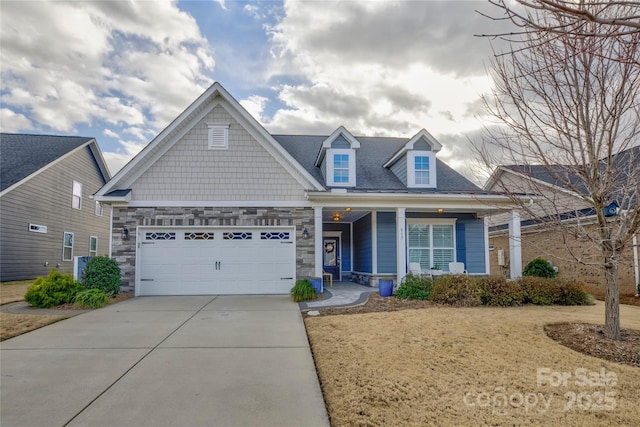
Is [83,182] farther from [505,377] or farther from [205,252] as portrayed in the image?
[505,377]

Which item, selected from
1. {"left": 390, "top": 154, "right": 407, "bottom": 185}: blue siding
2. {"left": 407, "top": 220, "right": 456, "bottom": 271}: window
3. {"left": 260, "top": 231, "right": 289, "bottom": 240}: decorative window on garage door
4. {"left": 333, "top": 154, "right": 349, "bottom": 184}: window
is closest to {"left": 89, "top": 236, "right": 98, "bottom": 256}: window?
{"left": 260, "top": 231, "right": 289, "bottom": 240}: decorative window on garage door

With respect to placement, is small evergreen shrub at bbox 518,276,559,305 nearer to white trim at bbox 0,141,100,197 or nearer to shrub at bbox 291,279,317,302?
shrub at bbox 291,279,317,302

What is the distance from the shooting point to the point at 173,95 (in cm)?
1455

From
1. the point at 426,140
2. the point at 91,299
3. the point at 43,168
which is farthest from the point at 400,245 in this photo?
the point at 43,168

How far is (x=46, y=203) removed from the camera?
17.0 m

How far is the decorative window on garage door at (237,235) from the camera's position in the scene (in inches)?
448

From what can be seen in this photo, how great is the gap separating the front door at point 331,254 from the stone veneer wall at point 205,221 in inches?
202

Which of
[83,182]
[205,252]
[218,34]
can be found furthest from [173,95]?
[83,182]

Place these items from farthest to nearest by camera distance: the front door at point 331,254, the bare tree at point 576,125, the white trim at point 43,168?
the front door at point 331,254
the white trim at point 43,168
the bare tree at point 576,125

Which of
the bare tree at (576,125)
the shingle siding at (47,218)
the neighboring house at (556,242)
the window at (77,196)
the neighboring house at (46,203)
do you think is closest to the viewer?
the bare tree at (576,125)

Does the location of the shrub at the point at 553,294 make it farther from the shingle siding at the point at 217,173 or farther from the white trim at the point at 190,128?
the shingle siding at the point at 217,173

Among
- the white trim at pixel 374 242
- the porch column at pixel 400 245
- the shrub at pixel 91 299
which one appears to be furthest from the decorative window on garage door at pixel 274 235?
the shrub at pixel 91 299

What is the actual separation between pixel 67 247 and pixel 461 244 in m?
20.2

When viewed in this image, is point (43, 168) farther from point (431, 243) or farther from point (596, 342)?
point (596, 342)
